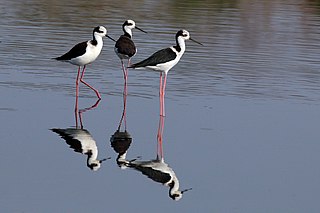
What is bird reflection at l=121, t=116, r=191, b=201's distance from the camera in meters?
8.23

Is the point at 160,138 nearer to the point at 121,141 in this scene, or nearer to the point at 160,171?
the point at 121,141

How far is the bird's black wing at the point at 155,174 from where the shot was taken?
8.56 metres

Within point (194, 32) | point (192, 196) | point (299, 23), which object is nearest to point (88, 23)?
point (194, 32)

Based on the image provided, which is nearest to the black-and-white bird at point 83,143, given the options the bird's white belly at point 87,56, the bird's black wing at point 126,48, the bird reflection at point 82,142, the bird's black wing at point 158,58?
the bird reflection at point 82,142

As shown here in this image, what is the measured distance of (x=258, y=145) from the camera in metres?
10.0

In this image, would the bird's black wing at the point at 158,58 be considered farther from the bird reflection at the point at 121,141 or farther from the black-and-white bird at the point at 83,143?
the black-and-white bird at the point at 83,143

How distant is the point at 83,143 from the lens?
985 centimetres

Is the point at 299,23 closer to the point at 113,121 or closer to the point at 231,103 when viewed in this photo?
the point at 231,103

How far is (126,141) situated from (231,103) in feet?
8.63

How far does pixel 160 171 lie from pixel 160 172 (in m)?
0.04

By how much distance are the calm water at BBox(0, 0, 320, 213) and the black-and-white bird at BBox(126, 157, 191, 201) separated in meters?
0.07

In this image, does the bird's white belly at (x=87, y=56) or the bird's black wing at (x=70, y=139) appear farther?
the bird's white belly at (x=87, y=56)

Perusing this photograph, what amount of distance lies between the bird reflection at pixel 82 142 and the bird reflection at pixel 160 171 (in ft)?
0.92

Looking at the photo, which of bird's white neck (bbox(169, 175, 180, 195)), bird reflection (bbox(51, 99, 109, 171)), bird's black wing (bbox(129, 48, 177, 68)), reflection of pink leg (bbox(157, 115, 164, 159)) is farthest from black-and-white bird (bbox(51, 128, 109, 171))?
bird's black wing (bbox(129, 48, 177, 68))
